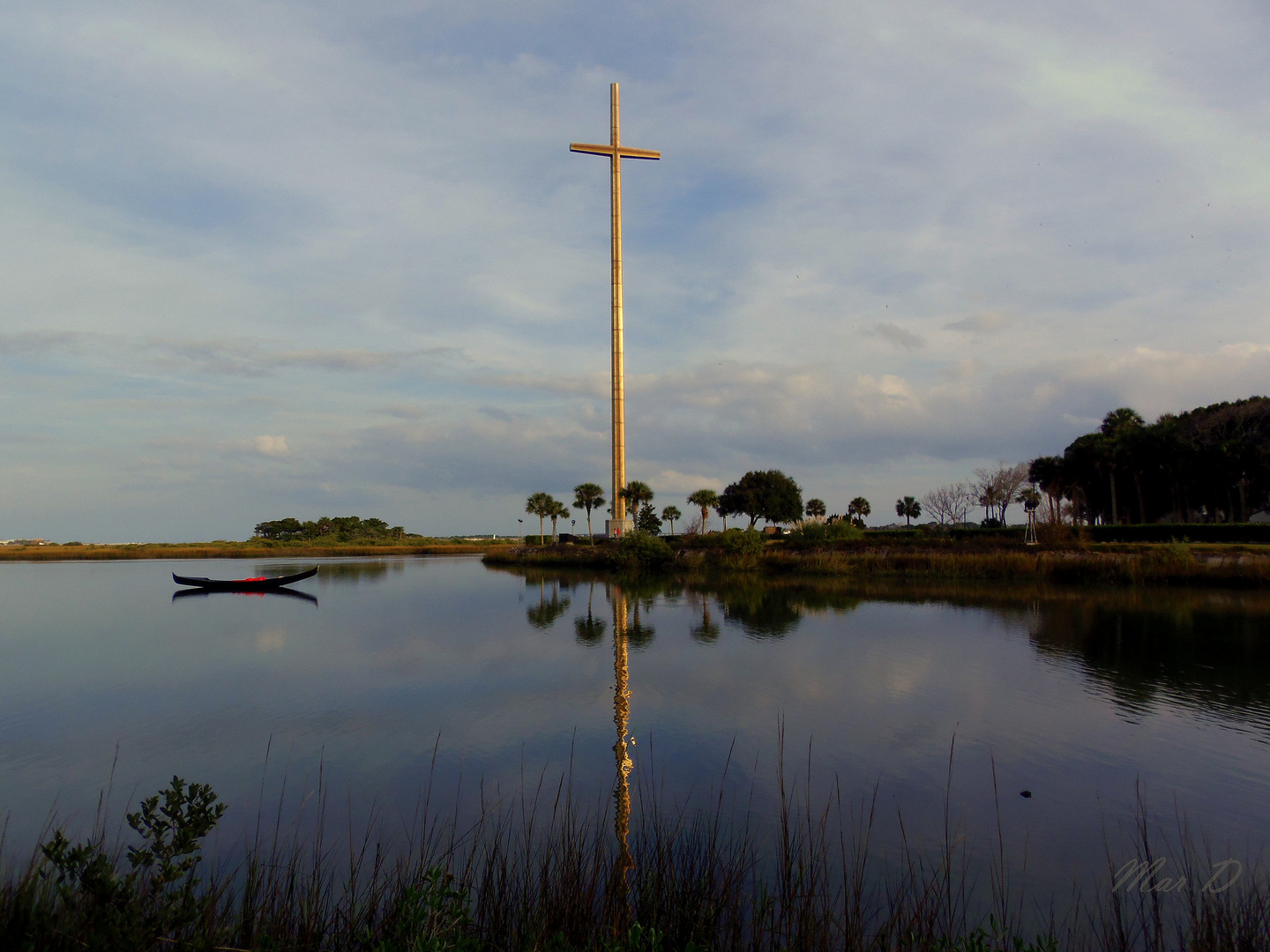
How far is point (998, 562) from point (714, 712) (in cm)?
2481

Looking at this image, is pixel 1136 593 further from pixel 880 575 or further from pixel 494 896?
pixel 494 896

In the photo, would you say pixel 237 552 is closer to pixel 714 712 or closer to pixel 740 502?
pixel 740 502

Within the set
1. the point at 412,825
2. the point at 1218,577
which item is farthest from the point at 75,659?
the point at 1218,577

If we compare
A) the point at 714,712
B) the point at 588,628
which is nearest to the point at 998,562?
the point at 588,628

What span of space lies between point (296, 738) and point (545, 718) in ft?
11.1

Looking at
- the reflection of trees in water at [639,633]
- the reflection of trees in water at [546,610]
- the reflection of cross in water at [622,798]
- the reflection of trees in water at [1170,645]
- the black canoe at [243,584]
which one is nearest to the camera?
the reflection of cross in water at [622,798]

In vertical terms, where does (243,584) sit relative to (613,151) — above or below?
below

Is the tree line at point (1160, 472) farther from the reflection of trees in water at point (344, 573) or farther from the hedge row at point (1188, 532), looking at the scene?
the reflection of trees in water at point (344, 573)

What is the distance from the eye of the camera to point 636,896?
202 inches

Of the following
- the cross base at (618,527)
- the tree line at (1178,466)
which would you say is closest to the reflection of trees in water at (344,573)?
the cross base at (618,527)

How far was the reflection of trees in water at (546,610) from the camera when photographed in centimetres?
2247

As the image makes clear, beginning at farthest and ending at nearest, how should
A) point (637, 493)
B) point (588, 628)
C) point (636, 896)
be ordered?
1. point (637, 493)
2. point (588, 628)
3. point (636, 896)

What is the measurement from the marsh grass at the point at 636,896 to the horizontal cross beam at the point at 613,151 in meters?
49.2

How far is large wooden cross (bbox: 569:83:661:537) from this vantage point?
158 feet
